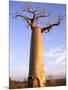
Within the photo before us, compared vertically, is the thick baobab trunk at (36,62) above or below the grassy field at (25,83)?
above

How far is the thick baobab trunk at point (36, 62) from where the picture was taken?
1972 millimetres

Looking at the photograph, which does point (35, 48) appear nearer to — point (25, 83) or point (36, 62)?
point (36, 62)

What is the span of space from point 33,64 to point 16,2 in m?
0.60

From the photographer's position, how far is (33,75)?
197cm

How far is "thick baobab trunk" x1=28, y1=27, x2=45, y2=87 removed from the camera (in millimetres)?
1972

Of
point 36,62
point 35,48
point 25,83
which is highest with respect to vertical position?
point 35,48

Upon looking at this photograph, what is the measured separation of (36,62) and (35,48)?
0.13m

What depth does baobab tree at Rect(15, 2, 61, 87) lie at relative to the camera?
1.97 meters

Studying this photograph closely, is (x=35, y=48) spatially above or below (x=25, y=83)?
above

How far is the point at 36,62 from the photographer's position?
2.00 metres

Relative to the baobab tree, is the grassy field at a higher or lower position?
lower

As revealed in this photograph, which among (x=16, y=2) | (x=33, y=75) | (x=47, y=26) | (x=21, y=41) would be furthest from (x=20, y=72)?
(x=16, y=2)

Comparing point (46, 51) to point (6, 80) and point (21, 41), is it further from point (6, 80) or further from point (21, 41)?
point (6, 80)

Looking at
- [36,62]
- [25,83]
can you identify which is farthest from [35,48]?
[25,83]
